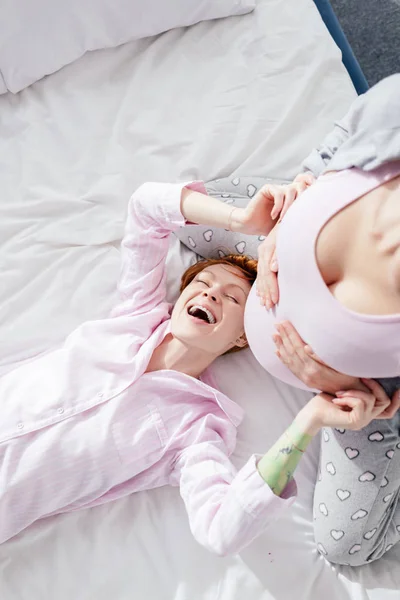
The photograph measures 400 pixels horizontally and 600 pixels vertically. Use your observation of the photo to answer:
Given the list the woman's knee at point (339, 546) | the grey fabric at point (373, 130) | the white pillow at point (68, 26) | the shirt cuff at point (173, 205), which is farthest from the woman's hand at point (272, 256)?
the white pillow at point (68, 26)

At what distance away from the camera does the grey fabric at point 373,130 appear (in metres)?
0.79

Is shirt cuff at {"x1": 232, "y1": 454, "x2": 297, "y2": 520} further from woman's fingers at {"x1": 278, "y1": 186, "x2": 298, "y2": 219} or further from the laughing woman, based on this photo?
woman's fingers at {"x1": 278, "y1": 186, "x2": 298, "y2": 219}

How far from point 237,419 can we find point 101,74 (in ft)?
2.93

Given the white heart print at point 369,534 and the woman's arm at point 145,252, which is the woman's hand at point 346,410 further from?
the woman's arm at point 145,252

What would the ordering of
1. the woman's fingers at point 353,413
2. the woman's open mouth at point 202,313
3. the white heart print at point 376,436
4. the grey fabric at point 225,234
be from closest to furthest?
1. the woman's fingers at point 353,413
2. the white heart print at point 376,436
3. the woman's open mouth at point 202,313
4. the grey fabric at point 225,234

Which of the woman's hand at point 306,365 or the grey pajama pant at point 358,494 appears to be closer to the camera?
the woman's hand at point 306,365

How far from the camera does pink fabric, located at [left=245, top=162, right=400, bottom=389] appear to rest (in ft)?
2.74

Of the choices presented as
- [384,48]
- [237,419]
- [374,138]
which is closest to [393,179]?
[374,138]

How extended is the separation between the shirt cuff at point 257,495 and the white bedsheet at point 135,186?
0.81 ft

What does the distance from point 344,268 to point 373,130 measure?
185 mm

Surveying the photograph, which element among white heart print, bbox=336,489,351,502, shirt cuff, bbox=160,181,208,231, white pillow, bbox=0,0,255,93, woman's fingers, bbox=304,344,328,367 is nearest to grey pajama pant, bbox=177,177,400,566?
white heart print, bbox=336,489,351,502

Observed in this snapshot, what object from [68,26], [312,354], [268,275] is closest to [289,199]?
[268,275]

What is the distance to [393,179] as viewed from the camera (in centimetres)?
81

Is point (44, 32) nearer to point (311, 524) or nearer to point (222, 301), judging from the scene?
point (222, 301)
